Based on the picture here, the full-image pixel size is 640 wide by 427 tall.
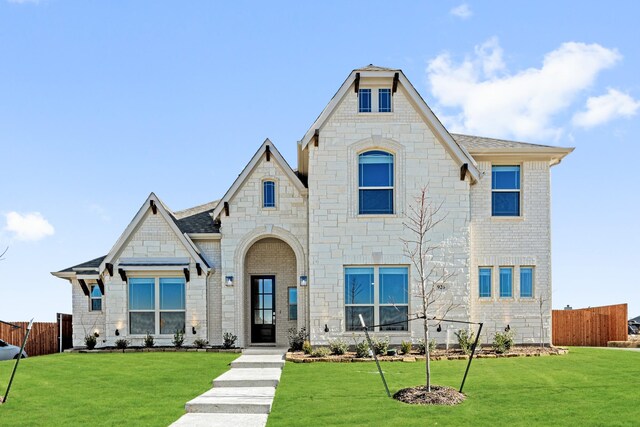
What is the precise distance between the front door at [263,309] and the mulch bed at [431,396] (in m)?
11.2

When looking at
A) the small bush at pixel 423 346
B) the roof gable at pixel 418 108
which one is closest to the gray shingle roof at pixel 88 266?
the roof gable at pixel 418 108

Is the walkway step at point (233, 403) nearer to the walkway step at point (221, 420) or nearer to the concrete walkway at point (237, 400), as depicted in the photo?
the concrete walkway at point (237, 400)

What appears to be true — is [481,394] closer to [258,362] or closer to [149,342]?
[258,362]

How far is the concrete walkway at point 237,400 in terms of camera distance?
37.7 ft

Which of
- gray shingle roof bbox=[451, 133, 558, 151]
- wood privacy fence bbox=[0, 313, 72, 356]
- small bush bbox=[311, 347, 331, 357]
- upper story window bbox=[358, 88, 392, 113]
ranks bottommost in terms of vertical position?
wood privacy fence bbox=[0, 313, 72, 356]

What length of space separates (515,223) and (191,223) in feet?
38.6

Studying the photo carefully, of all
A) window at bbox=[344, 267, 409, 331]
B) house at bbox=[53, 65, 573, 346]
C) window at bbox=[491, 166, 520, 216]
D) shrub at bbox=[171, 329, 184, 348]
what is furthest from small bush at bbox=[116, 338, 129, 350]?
window at bbox=[491, 166, 520, 216]

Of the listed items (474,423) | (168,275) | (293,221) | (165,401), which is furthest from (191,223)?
(474,423)

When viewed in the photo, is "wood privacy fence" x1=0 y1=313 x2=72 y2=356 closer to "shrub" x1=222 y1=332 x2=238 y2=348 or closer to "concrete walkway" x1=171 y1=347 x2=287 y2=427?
"shrub" x1=222 y1=332 x2=238 y2=348

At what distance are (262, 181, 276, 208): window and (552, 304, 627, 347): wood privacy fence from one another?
41.7ft

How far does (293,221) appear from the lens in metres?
22.5

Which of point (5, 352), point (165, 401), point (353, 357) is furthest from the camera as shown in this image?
point (5, 352)

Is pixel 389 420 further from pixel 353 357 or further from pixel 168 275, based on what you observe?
pixel 168 275

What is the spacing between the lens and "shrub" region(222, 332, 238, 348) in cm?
2202
